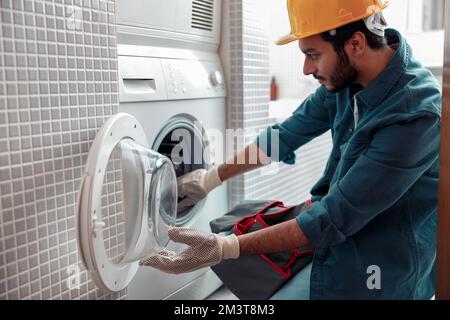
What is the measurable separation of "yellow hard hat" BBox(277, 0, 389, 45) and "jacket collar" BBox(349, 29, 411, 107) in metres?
0.14

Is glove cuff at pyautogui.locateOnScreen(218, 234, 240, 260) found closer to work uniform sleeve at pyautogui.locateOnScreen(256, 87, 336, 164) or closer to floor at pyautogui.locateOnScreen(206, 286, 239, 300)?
work uniform sleeve at pyautogui.locateOnScreen(256, 87, 336, 164)

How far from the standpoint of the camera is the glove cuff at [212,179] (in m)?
1.79

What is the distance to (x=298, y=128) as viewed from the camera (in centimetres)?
175

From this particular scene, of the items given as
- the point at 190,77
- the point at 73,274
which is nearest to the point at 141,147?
the point at 73,274

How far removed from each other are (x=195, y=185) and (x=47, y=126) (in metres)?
0.78

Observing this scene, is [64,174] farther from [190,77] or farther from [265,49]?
[265,49]

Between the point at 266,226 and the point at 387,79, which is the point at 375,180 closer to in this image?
the point at 387,79

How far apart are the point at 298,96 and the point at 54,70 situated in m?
2.02

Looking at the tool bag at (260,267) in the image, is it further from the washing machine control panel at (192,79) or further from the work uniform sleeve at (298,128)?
the washing machine control panel at (192,79)

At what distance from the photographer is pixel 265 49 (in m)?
2.17

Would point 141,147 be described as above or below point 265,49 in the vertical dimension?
below

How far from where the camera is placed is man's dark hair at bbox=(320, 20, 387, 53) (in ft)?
4.45

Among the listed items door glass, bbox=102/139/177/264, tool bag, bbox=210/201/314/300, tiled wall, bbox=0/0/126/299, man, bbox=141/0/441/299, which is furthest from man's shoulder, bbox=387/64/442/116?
tiled wall, bbox=0/0/126/299

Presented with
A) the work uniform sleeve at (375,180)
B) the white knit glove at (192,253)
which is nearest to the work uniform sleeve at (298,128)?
the work uniform sleeve at (375,180)
